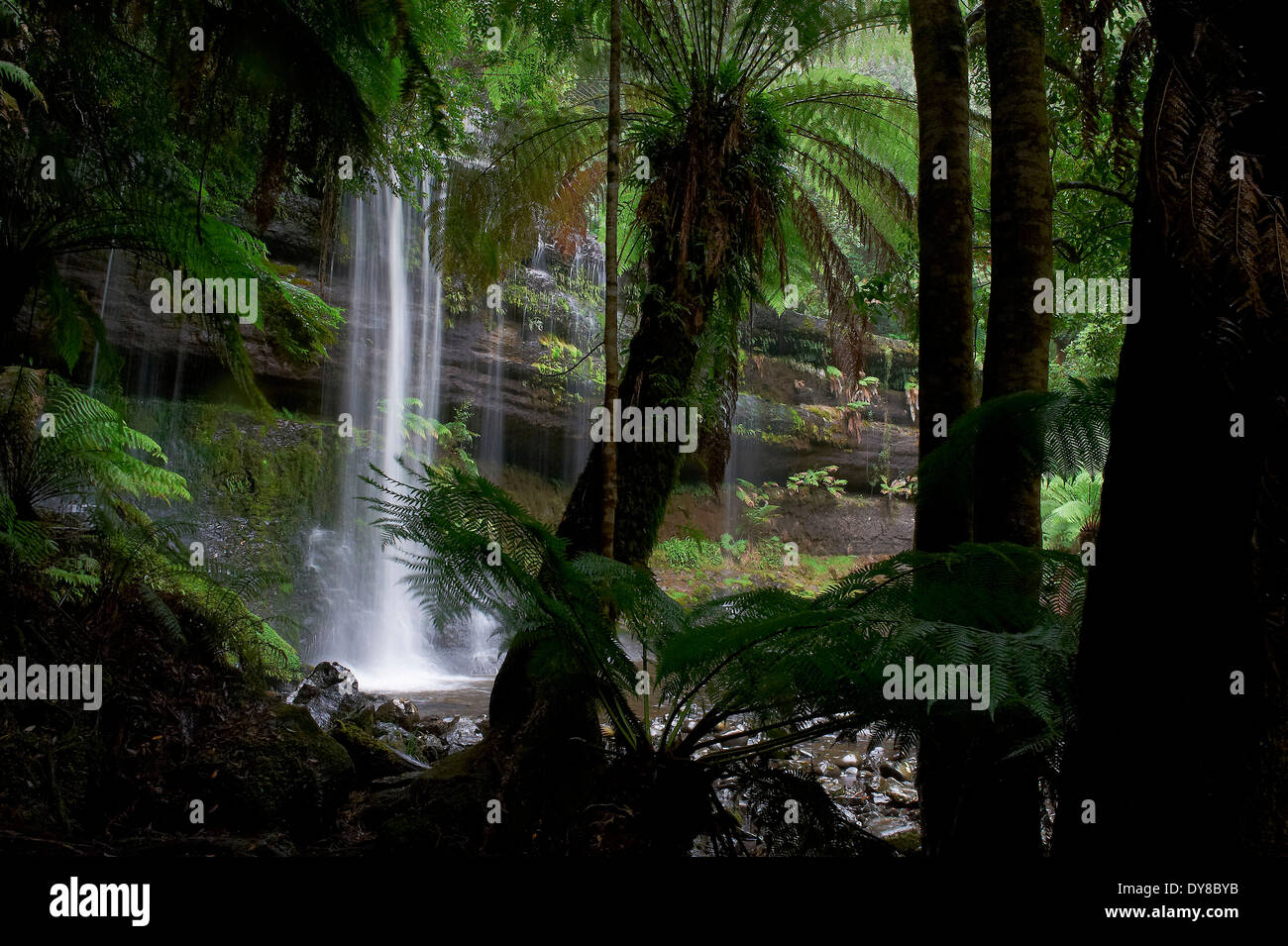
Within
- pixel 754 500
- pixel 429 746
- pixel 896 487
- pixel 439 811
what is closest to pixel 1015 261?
pixel 439 811

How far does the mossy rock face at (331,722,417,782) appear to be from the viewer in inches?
122

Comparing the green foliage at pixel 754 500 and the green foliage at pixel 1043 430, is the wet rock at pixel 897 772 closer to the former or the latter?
the green foliage at pixel 1043 430

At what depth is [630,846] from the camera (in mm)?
1783

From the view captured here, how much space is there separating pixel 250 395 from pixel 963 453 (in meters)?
3.01

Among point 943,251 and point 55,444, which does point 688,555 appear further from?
point 943,251

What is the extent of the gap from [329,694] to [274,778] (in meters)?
2.03

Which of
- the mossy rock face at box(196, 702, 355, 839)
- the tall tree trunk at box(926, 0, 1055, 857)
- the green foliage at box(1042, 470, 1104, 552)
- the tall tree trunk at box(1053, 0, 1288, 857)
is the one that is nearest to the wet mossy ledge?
the mossy rock face at box(196, 702, 355, 839)

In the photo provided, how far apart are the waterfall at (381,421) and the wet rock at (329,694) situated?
4094 millimetres

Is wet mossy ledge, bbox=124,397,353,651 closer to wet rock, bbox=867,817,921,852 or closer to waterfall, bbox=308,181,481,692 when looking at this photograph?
waterfall, bbox=308,181,481,692

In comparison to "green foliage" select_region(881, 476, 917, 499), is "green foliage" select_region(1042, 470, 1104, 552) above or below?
below

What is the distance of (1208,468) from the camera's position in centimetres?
111

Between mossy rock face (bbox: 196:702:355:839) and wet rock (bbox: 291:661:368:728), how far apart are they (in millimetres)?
1339

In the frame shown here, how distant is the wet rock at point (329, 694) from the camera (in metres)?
→ 4.16
